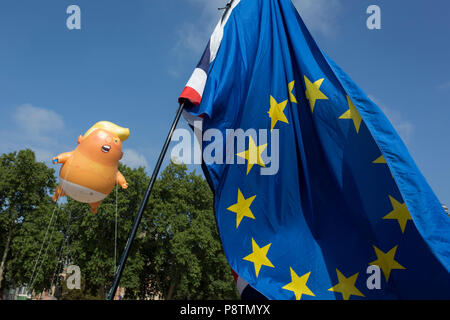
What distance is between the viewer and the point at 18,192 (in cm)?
2953

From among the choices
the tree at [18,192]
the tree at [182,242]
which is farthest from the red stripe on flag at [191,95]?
the tree at [18,192]

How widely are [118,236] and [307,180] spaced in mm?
24421

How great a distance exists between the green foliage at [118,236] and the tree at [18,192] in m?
0.07

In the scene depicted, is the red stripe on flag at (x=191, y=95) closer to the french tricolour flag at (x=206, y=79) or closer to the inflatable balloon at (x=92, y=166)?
the french tricolour flag at (x=206, y=79)

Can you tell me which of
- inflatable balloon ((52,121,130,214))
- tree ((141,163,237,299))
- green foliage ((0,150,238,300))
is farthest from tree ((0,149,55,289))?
inflatable balloon ((52,121,130,214))

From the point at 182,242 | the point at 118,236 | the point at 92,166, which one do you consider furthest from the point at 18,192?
the point at 92,166

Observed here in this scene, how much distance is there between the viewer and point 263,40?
20.6 ft

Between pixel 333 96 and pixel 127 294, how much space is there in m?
29.2

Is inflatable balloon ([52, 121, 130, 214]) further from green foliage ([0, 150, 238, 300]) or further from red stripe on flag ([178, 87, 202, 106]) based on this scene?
green foliage ([0, 150, 238, 300])

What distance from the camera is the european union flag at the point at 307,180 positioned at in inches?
188

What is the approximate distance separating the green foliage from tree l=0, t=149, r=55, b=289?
0.07m

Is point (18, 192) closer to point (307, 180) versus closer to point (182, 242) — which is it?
point (182, 242)

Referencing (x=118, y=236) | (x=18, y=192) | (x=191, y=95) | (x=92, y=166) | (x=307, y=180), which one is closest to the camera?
(x=191, y=95)
